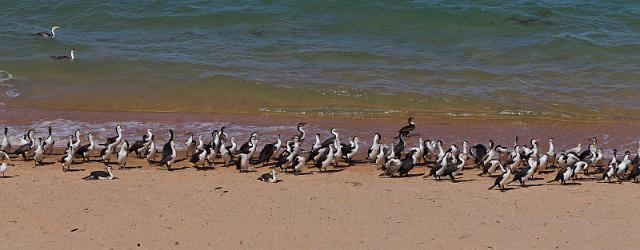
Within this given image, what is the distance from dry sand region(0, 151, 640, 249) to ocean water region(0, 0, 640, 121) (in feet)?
23.2

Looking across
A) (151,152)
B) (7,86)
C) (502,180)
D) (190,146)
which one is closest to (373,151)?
(502,180)

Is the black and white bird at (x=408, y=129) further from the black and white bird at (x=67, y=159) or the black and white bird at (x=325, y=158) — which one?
the black and white bird at (x=67, y=159)

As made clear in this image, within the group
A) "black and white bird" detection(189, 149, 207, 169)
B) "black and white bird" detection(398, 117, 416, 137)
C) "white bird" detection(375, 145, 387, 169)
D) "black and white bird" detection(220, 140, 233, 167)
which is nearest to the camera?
"black and white bird" detection(189, 149, 207, 169)

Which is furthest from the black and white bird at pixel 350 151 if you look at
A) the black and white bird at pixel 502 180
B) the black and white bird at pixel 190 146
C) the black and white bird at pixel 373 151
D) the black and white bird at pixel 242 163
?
the black and white bird at pixel 502 180

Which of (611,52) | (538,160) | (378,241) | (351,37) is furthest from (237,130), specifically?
(611,52)

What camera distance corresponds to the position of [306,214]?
1312cm

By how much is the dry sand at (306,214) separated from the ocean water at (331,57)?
7.06 m

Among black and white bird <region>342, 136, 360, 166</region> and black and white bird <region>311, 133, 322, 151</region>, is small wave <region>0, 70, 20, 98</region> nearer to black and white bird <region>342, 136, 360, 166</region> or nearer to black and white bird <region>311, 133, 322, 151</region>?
black and white bird <region>311, 133, 322, 151</region>

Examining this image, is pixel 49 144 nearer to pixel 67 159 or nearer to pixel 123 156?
pixel 67 159

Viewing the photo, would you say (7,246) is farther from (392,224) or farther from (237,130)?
(237,130)

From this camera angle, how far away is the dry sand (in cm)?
1207

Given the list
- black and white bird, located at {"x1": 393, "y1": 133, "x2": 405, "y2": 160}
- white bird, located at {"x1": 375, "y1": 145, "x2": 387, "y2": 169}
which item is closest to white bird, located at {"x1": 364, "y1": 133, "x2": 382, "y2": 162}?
white bird, located at {"x1": 375, "y1": 145, "x2": 387, "y2": 169}

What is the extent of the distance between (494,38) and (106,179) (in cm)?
1770

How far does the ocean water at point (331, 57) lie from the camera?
2292cm
